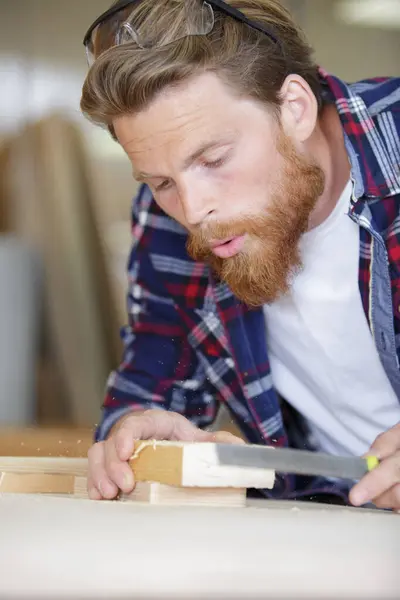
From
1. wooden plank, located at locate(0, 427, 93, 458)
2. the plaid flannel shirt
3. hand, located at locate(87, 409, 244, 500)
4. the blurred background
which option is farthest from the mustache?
the blurred background

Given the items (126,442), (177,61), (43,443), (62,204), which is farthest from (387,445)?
(62,204)

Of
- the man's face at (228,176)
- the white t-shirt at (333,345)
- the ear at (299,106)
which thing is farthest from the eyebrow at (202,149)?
the white t-shirt at (333,345)

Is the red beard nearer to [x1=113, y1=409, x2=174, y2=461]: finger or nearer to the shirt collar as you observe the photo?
the shirt collar

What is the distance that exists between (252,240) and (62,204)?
2.17 metres

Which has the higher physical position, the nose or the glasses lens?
the glasses lens

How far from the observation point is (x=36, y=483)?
1.42 meters

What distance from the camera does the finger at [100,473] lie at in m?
1.29

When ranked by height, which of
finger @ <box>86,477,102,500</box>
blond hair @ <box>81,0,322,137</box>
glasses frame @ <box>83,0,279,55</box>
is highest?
glasses frame @ <box>83,0,279,55</box>

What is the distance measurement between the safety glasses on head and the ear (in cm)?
17

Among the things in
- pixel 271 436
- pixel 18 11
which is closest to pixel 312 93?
pixel 271 436

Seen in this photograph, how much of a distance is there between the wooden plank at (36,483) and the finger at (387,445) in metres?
0.55

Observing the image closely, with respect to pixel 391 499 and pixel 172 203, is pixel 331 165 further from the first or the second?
pixel 391 499

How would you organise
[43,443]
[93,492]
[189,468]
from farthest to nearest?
[43,443], [93,492], [189,468]

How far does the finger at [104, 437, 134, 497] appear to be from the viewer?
49.3 inches
